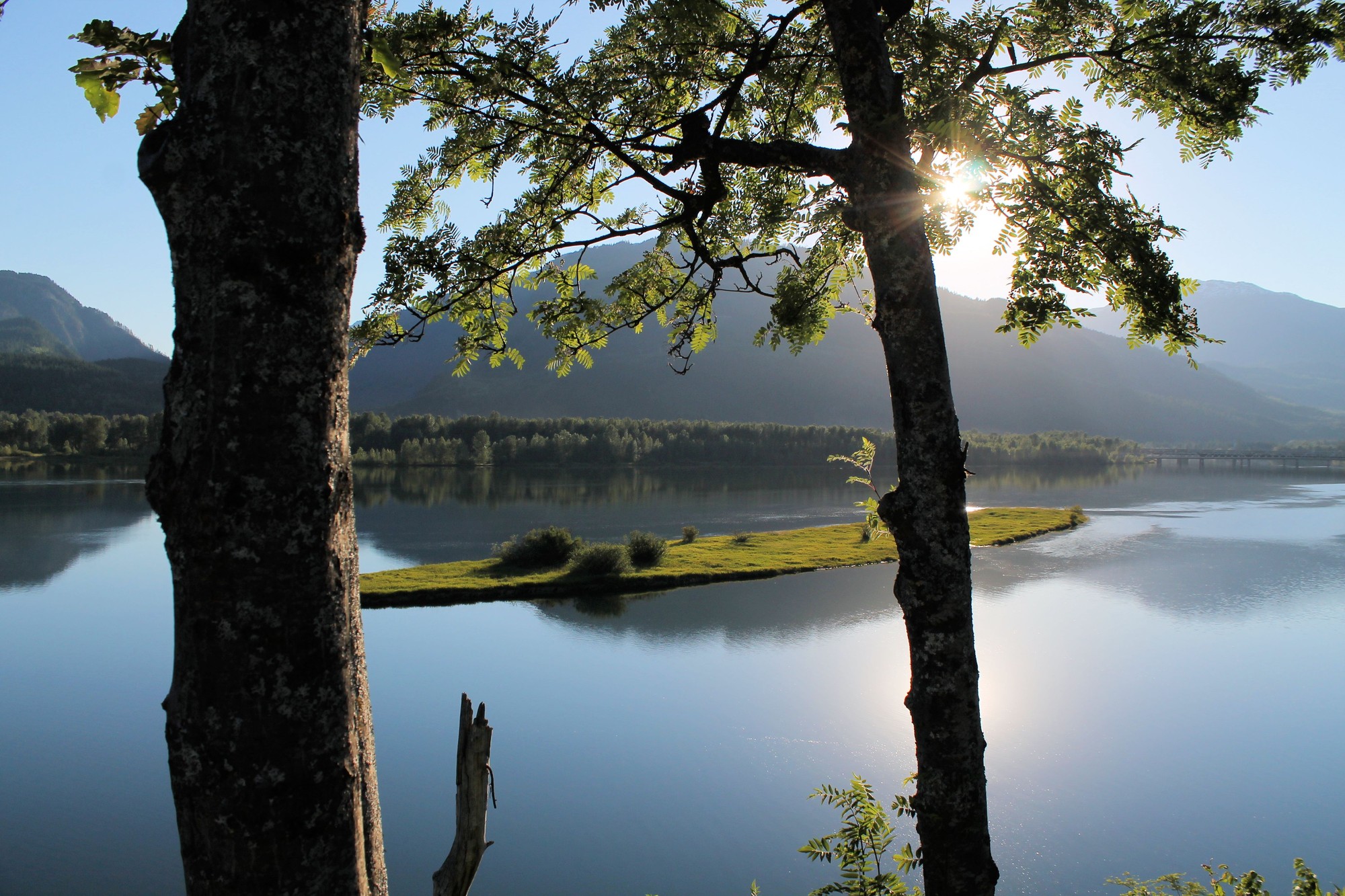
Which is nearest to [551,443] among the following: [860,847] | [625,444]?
[625,444]

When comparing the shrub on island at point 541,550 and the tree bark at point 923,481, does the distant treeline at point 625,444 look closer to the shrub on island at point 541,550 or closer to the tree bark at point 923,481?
the shrub on island at point 541,550

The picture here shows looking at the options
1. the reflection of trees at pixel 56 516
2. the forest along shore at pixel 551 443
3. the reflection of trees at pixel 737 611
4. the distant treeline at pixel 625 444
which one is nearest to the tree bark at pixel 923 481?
the reflection of trees at pixel 56 516

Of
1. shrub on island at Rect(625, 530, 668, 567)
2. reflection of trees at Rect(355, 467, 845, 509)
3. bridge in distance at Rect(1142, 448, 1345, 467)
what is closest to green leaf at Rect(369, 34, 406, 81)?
shrub on island at Rect(625, 530, 668, 567)

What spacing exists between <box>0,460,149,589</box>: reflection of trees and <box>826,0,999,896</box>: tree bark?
18840 mm

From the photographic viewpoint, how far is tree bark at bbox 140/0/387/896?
1454 millimetres

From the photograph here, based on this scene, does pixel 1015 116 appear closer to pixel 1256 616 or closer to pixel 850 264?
pixel 850 264

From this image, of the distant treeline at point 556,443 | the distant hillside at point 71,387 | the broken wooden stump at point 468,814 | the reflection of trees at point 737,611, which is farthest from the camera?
the distant hillside at point 71,387

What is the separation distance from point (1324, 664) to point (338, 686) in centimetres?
2603

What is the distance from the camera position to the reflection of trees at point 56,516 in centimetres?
3425

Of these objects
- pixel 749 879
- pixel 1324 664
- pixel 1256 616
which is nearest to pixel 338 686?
pixel 749 879

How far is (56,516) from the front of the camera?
49.2 m

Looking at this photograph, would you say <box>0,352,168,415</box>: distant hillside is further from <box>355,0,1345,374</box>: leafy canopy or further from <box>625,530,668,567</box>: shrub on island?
<box>355,0,1345,374</box>: leafy canopy

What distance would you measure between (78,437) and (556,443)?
2303 inches

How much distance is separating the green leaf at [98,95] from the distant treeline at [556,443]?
9468cm
